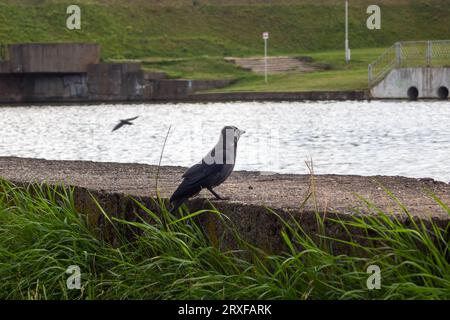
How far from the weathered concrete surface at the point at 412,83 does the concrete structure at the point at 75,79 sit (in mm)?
9524

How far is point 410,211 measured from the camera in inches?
307

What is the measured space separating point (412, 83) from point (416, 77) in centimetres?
38

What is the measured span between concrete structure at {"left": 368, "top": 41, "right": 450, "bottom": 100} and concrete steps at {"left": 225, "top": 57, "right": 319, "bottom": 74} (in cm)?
974

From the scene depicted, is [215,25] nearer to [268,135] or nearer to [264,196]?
[268,135]

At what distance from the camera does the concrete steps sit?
57.8 meters

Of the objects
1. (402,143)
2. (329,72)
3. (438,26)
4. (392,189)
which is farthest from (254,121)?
(438,26)

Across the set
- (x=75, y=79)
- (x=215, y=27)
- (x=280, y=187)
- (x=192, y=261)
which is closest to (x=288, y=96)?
(x=75, y=79)

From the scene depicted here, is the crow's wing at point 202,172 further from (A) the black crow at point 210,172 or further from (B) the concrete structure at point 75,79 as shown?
(B) the concrete structure at point 75,79

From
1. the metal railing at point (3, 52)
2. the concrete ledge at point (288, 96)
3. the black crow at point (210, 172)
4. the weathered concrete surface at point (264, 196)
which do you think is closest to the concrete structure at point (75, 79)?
the metal railing at point (3, 52)

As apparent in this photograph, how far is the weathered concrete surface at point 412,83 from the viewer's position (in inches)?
1788

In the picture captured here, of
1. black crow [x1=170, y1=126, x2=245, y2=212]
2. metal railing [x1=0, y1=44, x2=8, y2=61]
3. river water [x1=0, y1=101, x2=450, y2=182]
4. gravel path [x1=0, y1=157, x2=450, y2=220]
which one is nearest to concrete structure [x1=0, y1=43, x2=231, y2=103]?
metal railing [x1=0, y1=44, x2=8, y2=61]

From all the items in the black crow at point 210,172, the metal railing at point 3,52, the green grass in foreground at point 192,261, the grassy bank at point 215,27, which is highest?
the grassy bank at point 215,27
